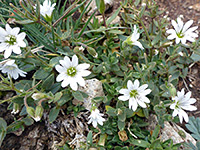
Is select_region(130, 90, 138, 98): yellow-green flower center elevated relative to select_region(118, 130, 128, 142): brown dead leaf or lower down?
elevated

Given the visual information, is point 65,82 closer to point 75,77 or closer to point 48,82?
point 75,77

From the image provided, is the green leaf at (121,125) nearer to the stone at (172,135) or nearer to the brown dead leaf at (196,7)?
the stone at (172,135)

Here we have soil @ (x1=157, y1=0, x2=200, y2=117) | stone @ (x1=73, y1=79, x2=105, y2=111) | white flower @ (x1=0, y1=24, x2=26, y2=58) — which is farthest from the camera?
soil @ (x1=157, y1=0, x2=200, y2=117)

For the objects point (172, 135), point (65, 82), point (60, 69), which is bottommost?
point (172, 135)

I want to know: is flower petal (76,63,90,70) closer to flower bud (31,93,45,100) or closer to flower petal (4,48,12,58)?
flower bud (31,93,45,100)

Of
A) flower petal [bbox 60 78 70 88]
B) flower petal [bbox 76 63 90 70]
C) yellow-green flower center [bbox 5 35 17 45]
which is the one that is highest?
yellow-green flower center [bbox 5 35 17 45]

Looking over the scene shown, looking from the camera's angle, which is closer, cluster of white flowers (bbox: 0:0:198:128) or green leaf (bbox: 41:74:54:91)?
cluster of white flowers (bbox: 0:0:198:128)

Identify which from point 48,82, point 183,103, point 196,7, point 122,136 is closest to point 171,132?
point 183,103

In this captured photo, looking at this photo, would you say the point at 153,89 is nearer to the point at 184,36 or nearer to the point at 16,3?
the point at 184,36

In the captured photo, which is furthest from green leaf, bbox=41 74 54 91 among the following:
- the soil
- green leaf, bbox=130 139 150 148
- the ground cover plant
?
the soil

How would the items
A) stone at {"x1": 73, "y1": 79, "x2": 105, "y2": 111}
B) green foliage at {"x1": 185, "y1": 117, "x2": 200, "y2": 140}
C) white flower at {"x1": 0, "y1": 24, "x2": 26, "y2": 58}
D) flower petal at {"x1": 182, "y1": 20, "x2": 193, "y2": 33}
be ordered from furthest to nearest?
stone at {"x1": 73, "y1": 79, "x2": 105, "y2": 111}, flower petal at {"x1": 182, "y1": 20, "x2": 193, "y2": 33}, green foliage at {"x1": 185, "y1": 117, "x2": 200, "y2": 140}, white flower at {"x1": 0, "y1": 24, "x2": 26, "y2": 58}
